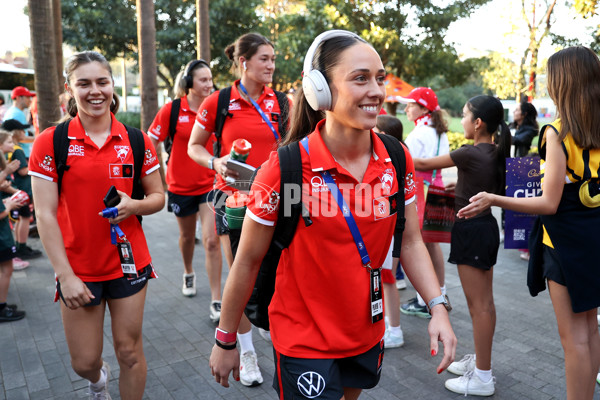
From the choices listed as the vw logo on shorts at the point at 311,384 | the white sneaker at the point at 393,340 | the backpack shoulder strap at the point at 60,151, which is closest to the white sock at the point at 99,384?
the backpack shoulder strap at the point at 60,151

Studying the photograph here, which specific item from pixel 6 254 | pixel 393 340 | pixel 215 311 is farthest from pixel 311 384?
pixel 6 254

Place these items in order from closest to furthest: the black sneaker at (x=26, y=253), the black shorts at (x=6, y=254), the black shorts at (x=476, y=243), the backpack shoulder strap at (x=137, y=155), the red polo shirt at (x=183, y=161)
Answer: the backpack shoulder strap at (x=137, y=155), the black shorts at (x=476, y=243), the black shorts at (x=6, y=254), the red polo shirt at (x=183, y=161), the black sneaker at (x=26, y=253)

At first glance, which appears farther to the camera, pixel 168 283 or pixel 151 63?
pixel 151 63

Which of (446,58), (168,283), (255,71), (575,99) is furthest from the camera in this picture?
(446,58)

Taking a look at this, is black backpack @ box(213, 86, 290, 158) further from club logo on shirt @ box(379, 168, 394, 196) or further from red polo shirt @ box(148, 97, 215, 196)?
club logo on shirt @ box(379, 168, 394, 196)

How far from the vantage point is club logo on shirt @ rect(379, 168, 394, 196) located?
215 centimetres

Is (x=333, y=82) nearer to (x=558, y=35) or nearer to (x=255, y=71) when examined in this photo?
(x=255, y=71)

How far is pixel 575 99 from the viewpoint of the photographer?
9.57 ft

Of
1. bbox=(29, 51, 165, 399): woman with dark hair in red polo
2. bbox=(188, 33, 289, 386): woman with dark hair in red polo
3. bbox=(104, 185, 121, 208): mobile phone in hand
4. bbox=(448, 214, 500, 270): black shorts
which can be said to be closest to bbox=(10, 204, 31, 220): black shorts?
bbox=(188, 33, 289, 386): woman with dark hair in red polo

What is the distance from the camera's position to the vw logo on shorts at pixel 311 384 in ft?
6.69

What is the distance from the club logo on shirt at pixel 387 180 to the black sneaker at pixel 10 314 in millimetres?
4664

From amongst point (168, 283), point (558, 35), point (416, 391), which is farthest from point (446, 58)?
point (416, 391)

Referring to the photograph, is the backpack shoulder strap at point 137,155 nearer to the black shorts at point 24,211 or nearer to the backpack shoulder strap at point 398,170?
the backpack shoulder strap at point 398,170

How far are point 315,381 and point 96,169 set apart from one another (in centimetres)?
180
